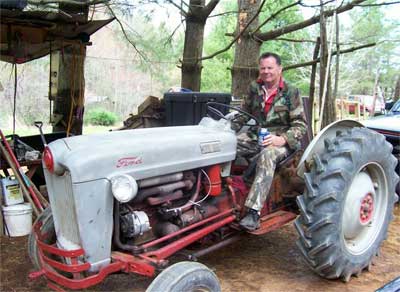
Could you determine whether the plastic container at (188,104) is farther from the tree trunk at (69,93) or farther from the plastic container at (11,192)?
the plastic container at (11,192)

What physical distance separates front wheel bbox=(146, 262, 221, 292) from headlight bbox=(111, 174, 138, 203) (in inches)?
18.1

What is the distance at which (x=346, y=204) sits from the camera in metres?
3.52

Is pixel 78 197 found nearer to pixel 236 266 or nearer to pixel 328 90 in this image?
pixel 236 266

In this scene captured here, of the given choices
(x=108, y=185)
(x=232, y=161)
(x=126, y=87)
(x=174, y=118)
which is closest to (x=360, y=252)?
(x=232, y=161)

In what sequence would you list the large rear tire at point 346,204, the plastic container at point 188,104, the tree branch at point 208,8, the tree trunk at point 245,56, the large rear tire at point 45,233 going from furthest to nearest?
the tree trunk at point 245,56, the tree branch at point 208,8, the plastic container at point 188,104, the large rear tire at point 346,204, the large rear tire at point 45,233

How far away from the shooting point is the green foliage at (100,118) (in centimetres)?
2283

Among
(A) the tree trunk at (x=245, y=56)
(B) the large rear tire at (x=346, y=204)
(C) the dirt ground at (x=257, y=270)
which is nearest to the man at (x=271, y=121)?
(B) the large rear tire at (x=346, y=204)

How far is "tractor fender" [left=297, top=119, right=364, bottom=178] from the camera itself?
143 inches

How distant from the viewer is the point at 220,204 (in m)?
3.38

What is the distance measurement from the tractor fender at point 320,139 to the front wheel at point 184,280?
132cm

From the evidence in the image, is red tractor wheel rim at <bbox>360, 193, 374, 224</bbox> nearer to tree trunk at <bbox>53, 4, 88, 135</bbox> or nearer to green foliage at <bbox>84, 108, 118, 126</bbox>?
tree trunk at <bbox>53, 4, 88, 135</bbox>

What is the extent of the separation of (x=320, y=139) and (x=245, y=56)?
372 cm

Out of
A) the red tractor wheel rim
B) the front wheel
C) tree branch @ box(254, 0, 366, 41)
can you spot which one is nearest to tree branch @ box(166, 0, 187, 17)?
tree branch @ box(254, 0, 366, 41)

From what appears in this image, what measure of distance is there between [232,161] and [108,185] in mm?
1211
